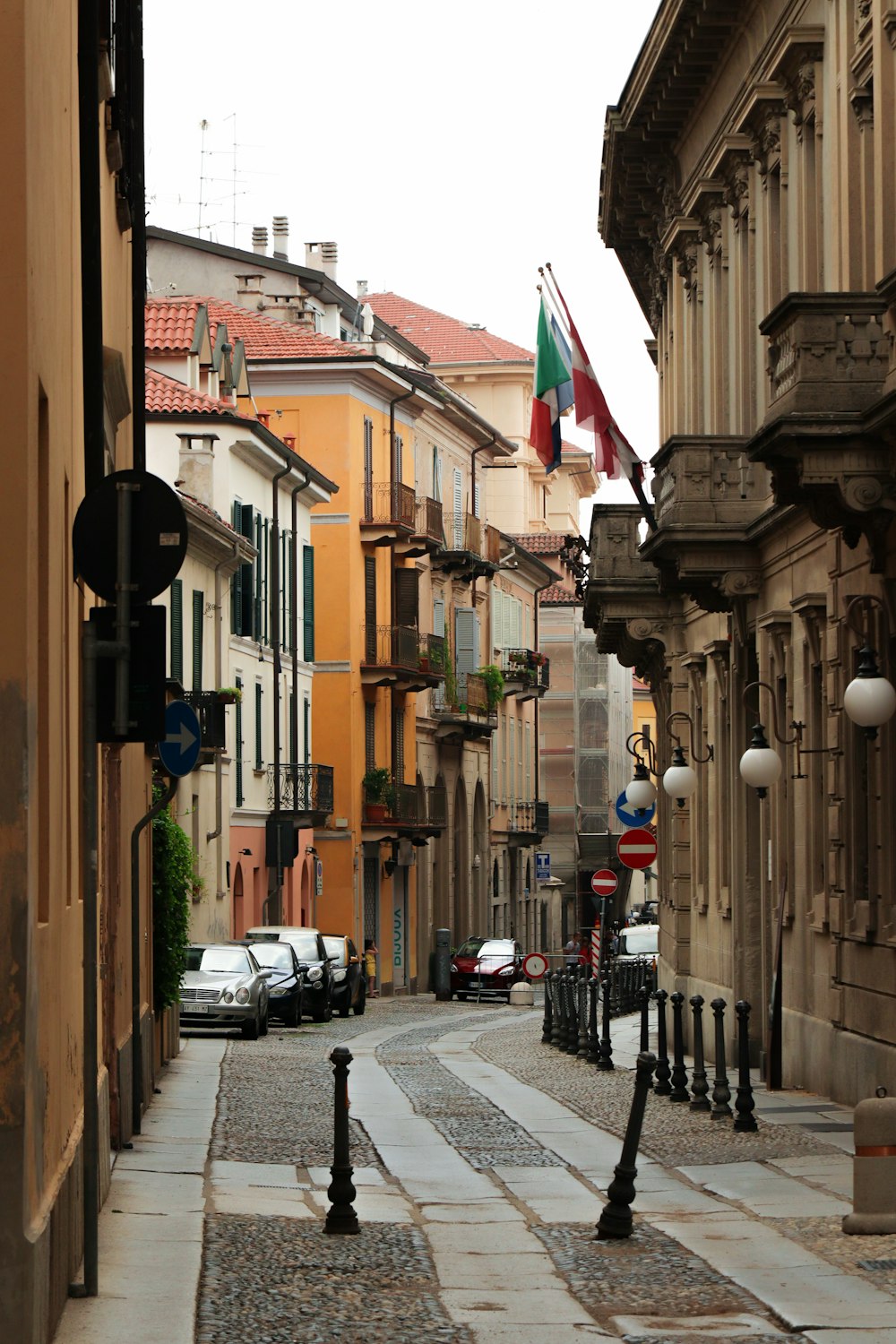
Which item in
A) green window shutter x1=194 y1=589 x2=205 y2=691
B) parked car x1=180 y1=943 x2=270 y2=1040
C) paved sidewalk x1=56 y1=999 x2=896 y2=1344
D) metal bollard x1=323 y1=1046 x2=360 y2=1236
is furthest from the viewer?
green window shutter x1=194 y1=589 x2=205 y2=691

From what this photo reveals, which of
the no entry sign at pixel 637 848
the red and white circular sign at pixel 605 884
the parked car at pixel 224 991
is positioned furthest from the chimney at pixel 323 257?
the no entry sign at pixel 637 848

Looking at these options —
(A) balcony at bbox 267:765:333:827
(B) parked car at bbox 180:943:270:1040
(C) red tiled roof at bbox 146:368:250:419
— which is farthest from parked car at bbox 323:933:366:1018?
(C) red tiled roof at bbox 146:368:250:419

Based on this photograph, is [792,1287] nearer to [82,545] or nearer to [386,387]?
[82,545]

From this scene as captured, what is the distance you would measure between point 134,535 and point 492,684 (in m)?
67.2

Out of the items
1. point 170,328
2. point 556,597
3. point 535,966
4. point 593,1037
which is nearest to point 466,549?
point 170,328

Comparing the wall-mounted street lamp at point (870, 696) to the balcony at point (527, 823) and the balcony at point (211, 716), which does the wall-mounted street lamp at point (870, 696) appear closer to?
the balcony at point (211, 716)

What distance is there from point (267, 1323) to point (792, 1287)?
93.2 inches

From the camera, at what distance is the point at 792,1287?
10328 mm

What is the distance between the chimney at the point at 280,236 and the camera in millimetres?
73812

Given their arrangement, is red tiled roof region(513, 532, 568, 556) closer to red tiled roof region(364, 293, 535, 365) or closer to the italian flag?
red tiled roof region(364, 293, 535, 365)

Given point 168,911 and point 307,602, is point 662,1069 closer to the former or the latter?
point 168,911

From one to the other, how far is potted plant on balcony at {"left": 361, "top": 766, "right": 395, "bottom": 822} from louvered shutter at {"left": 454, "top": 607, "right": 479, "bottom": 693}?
12.7 m

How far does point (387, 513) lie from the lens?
64.3 meters

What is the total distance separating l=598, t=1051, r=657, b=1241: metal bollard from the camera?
39.1ft
